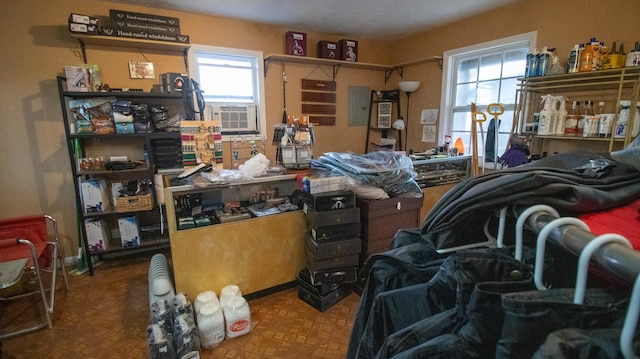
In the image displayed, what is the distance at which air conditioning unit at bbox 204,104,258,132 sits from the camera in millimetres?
3551

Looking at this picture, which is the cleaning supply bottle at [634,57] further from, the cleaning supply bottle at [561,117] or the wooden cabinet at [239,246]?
the wooden cabinet at [239,246]

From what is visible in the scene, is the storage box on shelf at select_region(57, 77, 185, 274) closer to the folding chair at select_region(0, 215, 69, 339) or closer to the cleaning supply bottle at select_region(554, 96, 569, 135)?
the folding chair at select_region(0, 215, 69, 339)

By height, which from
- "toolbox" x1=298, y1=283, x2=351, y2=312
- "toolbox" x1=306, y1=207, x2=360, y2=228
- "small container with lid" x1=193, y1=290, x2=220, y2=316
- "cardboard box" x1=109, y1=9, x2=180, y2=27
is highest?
"cardboard box" x1=109, y1=9, x2=180, y2=27

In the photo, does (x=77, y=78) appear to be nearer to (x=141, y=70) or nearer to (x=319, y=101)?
(x=141, y=70)

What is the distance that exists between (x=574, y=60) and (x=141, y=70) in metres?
3.96

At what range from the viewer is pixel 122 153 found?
3.08 meters

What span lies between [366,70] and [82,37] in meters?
3.36

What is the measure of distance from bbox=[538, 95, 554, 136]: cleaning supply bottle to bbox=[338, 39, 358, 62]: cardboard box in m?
2.31

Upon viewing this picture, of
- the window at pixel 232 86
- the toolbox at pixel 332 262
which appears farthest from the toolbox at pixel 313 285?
the window at pixel 232 86

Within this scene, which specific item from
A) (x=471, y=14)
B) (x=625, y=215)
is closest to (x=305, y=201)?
(x=625, y=215)

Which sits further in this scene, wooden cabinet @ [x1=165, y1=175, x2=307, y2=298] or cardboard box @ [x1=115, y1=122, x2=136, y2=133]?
cardboard box @ [x1=115, y1=122, x2=136, y2=133]

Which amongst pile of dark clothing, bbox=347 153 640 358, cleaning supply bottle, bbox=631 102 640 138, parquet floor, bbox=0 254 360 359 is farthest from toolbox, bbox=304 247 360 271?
cleaning supply bottle, bbox=631 102 640 138

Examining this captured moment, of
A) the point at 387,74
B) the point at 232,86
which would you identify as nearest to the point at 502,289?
the point at 232,86

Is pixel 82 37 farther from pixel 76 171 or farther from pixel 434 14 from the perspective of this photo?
pixel 434 14
